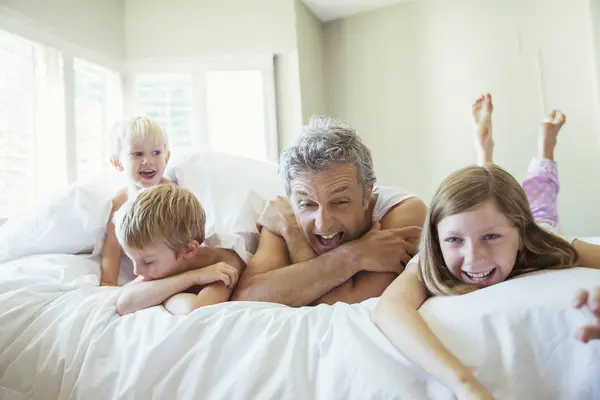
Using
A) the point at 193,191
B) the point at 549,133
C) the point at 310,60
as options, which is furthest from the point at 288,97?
the point at 193,191

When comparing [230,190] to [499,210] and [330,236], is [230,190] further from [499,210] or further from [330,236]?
[499,210]

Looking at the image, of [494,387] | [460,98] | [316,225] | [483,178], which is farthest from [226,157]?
[460,98]

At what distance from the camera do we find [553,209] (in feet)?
6.80

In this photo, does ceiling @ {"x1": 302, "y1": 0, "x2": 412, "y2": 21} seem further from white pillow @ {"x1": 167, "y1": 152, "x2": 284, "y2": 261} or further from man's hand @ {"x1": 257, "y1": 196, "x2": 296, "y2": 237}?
man's hand @ {"x1": 257, "y1": 196, "x2": 296, "y2": 237}

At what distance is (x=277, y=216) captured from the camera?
54.7 inches

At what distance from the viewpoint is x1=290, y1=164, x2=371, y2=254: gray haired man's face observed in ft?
3.95

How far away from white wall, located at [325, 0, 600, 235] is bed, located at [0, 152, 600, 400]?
6.74ft

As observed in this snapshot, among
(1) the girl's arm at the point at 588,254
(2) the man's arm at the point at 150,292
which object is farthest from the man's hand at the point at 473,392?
(2) the man's arm at the point at 150,292

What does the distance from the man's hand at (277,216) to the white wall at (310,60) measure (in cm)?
178

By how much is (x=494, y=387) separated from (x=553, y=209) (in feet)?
4.96

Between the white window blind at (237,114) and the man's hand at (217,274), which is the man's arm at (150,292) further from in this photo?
the white window blind at (237,114)

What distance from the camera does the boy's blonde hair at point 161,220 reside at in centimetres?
116

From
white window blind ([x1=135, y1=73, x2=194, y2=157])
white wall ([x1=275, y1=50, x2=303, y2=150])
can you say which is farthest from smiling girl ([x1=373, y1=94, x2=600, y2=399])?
white window blind ([x1=135, y1=73, x2=194, y2=157])

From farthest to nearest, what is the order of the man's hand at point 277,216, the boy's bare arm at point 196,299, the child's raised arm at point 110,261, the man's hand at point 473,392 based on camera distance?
1. the child's raised arm at point 110,261
2. the man's hand at point 277,216
3. the boy's bare arm at point 196,299
4. the man's hand at point 473,392
